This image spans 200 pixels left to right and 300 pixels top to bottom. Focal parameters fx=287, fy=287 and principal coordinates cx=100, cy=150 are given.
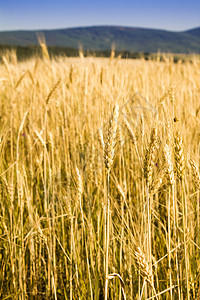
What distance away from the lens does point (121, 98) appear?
96cm

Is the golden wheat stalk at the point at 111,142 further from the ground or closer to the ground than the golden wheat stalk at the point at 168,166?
further from the ground

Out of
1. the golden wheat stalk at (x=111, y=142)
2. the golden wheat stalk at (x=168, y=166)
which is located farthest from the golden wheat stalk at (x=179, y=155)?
the golden wheat stalk at (x=111, y=142)

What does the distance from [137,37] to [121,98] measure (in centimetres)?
21532

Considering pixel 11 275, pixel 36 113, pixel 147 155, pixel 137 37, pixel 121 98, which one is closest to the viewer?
pixel 147 155

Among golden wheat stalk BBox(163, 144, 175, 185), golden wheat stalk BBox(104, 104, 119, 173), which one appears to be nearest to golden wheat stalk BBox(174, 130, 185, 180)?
golden wheat stalk BBox(163, 144, 175, 185)

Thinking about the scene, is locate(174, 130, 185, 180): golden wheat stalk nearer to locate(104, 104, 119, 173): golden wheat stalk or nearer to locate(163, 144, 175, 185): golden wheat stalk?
locate(163, 144, 175, 185): golden wheat stalk

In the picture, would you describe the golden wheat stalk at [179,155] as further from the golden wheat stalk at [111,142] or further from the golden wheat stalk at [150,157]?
the golden wheat stalk at [111,142]

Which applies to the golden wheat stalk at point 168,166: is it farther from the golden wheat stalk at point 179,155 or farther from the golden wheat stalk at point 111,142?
the golden wheat stalk at point 111,142

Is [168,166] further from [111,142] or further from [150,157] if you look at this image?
[111,142]

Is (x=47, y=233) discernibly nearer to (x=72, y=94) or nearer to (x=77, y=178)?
(x=77, y=178)

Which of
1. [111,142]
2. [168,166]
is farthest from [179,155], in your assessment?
[111,142]

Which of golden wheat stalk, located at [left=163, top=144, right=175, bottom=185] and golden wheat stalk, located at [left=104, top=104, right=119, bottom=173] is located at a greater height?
golden wheat stalk, located at [left=104, top=104, right=119, bottom=173]

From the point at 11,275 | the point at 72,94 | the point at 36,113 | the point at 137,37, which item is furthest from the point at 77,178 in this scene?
the point at 137,37

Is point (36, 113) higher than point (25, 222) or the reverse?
higher
